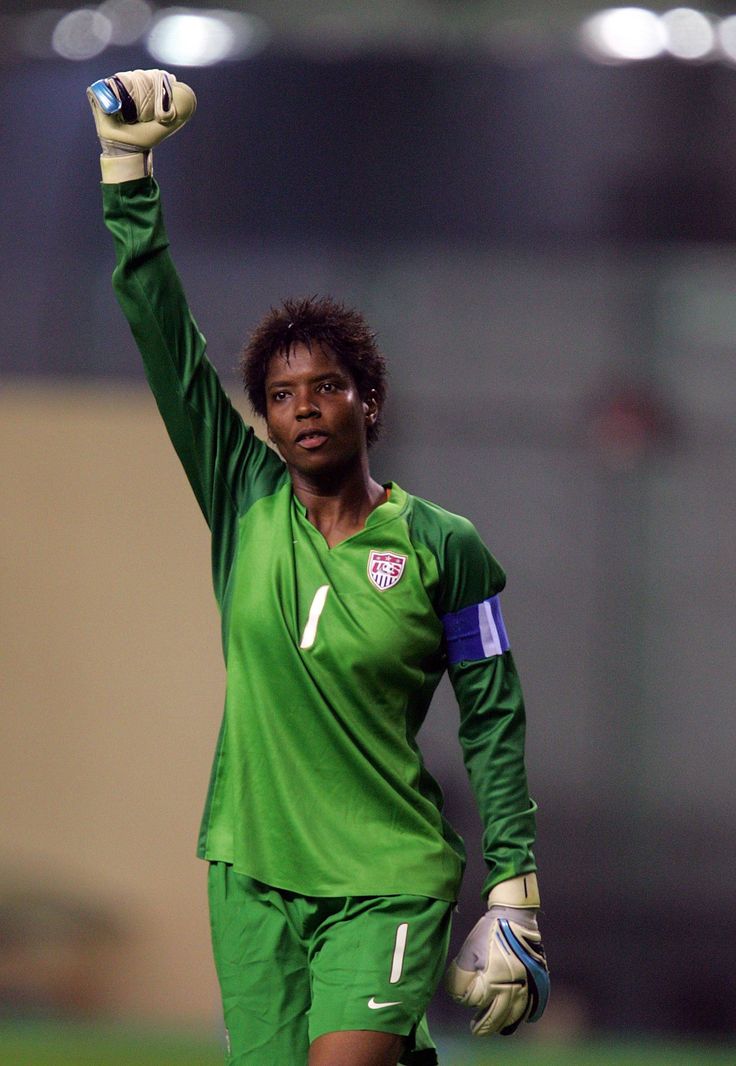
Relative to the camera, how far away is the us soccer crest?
2.31 metres

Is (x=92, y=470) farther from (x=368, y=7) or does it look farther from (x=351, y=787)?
(x=351, y=787)

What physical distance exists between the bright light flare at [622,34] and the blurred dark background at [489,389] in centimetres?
4

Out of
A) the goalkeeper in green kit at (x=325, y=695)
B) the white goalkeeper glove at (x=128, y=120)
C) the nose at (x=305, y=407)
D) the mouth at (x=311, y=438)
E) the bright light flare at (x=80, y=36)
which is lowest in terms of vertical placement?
the goalkeeper in green kit at (x=325, y=695)

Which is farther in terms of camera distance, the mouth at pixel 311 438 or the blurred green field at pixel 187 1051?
the blurred green field at pixel 187 1051

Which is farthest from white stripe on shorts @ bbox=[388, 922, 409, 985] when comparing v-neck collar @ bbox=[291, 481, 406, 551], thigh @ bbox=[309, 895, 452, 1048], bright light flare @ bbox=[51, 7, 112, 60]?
bright light flare @ bbox=[51, 7, 112, 60]

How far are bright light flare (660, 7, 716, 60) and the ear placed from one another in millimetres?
4819

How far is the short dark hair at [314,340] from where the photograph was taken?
242 cm

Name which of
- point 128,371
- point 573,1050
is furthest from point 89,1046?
point 128,371

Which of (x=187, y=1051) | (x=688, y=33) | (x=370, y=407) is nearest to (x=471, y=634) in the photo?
(x=370, y=407)

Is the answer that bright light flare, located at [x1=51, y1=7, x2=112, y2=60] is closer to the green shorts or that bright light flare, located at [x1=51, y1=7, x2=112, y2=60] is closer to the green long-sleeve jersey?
the green long-sleeve jersey

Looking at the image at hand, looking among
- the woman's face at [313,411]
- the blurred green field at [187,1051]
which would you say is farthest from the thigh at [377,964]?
the blurred green field at [187,1051]

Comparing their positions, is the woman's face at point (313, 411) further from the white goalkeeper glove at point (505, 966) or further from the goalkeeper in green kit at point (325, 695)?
the white goalkeeper glove at point (505, 966)

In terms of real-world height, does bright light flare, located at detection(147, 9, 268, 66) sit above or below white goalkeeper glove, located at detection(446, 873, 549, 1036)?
above

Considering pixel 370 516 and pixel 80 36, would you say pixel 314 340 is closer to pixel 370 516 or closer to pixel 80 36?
pixel 370 516
